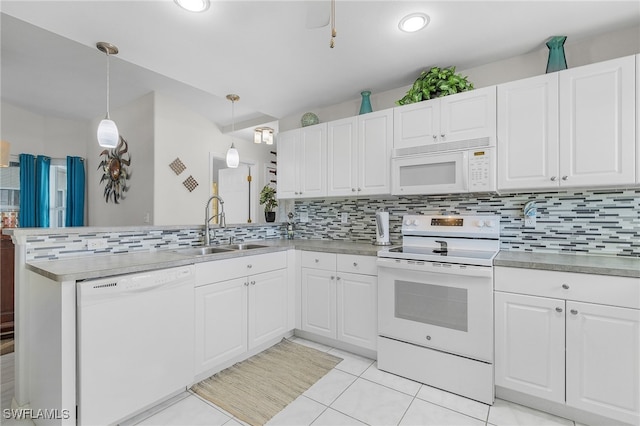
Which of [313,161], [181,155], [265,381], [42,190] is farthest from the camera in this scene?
[42,190]

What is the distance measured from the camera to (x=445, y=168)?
7.31 ft

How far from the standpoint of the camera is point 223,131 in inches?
Result: 191

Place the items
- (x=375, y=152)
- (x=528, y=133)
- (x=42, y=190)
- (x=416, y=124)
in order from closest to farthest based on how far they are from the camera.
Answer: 1. (x=528, y=133)
2. (x=416, y=124)
3. (x=375, y=152)
4. (x=42, y=190)

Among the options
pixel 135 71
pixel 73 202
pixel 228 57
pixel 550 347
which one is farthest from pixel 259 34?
pixel 73 202

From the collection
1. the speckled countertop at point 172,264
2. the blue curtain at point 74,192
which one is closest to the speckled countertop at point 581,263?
the speckled countertop at point 172,264

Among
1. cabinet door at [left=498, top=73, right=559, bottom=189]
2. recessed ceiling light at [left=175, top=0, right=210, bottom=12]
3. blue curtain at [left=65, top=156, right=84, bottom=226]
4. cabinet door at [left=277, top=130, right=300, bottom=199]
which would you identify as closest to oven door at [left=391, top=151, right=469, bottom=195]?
cabinet door at [left=498, top=73, right=559, bottom=189]

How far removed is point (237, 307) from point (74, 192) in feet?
13.8

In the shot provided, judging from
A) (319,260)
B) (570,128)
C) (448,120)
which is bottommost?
(319,260)

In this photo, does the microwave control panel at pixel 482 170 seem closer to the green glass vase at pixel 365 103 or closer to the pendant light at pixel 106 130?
the green glass vase at pixel 365 103

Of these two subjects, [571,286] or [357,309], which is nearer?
[571,286]

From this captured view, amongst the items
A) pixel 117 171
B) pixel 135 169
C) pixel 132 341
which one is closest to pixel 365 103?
pixel 132 341

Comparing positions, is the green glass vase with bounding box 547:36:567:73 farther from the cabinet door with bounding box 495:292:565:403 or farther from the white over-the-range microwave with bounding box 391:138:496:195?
the cabinet door with bounding box 495:292:565:403

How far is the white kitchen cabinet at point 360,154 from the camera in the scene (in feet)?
8.32

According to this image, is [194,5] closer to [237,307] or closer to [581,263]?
[237,307]
